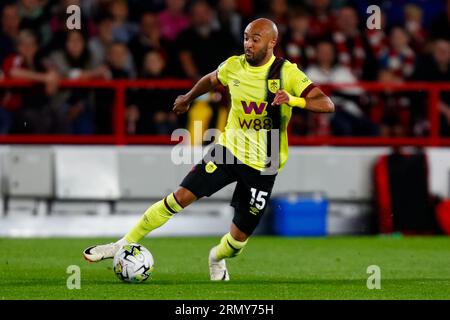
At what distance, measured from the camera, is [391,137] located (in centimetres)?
1741

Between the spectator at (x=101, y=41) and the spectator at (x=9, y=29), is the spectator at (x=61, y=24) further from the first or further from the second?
the spectator at (x=9, y=29)

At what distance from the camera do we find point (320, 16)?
1875 cm

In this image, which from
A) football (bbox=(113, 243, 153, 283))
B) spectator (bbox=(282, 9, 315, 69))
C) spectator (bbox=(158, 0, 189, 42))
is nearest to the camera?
football (bbox=(113, 243, 153, 283))

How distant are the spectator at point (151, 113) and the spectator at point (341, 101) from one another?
2.07 meters

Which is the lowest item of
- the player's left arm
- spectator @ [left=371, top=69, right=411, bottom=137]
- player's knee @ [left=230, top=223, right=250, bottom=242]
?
player's knee @ [left=230, top=223, right=250, bottom=242]

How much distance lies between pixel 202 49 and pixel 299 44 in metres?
1.39

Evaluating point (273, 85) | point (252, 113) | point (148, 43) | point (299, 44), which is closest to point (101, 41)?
point (148, 43)

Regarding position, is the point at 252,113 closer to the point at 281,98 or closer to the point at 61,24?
the point at 281,98

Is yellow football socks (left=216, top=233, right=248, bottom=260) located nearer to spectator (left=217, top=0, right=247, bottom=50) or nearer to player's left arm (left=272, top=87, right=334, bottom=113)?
player's left arm (left=272, top=87, right=334, bottom=113)

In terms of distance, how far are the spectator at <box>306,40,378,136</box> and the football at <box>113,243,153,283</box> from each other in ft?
23.2

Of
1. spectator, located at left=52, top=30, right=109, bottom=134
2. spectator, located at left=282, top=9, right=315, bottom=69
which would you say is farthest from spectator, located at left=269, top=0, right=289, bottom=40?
spectator, located at left=52, top=30, right=109, bottom=134

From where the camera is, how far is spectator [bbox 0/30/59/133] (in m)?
16.2

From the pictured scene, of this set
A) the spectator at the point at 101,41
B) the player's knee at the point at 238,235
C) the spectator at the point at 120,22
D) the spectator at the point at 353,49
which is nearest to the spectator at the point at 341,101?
the spectator at the point at 353,49
